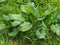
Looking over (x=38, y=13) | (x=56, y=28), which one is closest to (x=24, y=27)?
(x=38, y=13)

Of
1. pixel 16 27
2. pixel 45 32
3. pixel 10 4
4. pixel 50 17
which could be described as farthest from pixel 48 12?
pixel 10 4

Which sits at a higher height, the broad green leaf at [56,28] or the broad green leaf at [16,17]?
the broad green leaf at [16,17]

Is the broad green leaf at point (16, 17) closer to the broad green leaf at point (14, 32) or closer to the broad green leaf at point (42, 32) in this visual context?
the broad green leaf at point (14, 32)

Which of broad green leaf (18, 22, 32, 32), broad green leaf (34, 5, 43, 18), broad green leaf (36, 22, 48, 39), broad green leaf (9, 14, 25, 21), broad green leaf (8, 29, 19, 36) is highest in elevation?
broad green leaf (34, 5, 43, 18)

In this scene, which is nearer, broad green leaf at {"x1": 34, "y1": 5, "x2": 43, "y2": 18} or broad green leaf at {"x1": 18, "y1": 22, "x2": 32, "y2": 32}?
broad green leaf at {"x1": 18, "y1": 22, "x2": 32, "y2": 32}

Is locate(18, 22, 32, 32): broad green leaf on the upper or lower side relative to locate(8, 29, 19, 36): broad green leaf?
upper

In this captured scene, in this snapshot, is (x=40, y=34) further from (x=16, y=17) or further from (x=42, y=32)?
(x=16, y=17)

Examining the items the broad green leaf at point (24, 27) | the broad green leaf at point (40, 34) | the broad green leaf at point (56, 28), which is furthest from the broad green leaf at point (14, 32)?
the broad green leaf at point (56, 28)

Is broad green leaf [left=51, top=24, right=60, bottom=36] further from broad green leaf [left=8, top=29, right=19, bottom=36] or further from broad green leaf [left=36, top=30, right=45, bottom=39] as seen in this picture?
broad green leaf [left=8, top=29, right=19, bottom=36]

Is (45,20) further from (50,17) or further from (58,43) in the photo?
(58,43)

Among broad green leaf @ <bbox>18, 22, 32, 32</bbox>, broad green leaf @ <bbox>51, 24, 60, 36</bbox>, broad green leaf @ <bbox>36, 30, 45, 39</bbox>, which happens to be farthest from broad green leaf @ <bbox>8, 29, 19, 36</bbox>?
broad green leaf @ <bbox>51, 24, 60, 36</bbox>

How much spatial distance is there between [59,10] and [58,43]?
1.35ft

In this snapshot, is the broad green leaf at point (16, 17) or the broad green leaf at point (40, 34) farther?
the broad green leaf at point (16, 17)

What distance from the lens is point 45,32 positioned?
220cm
